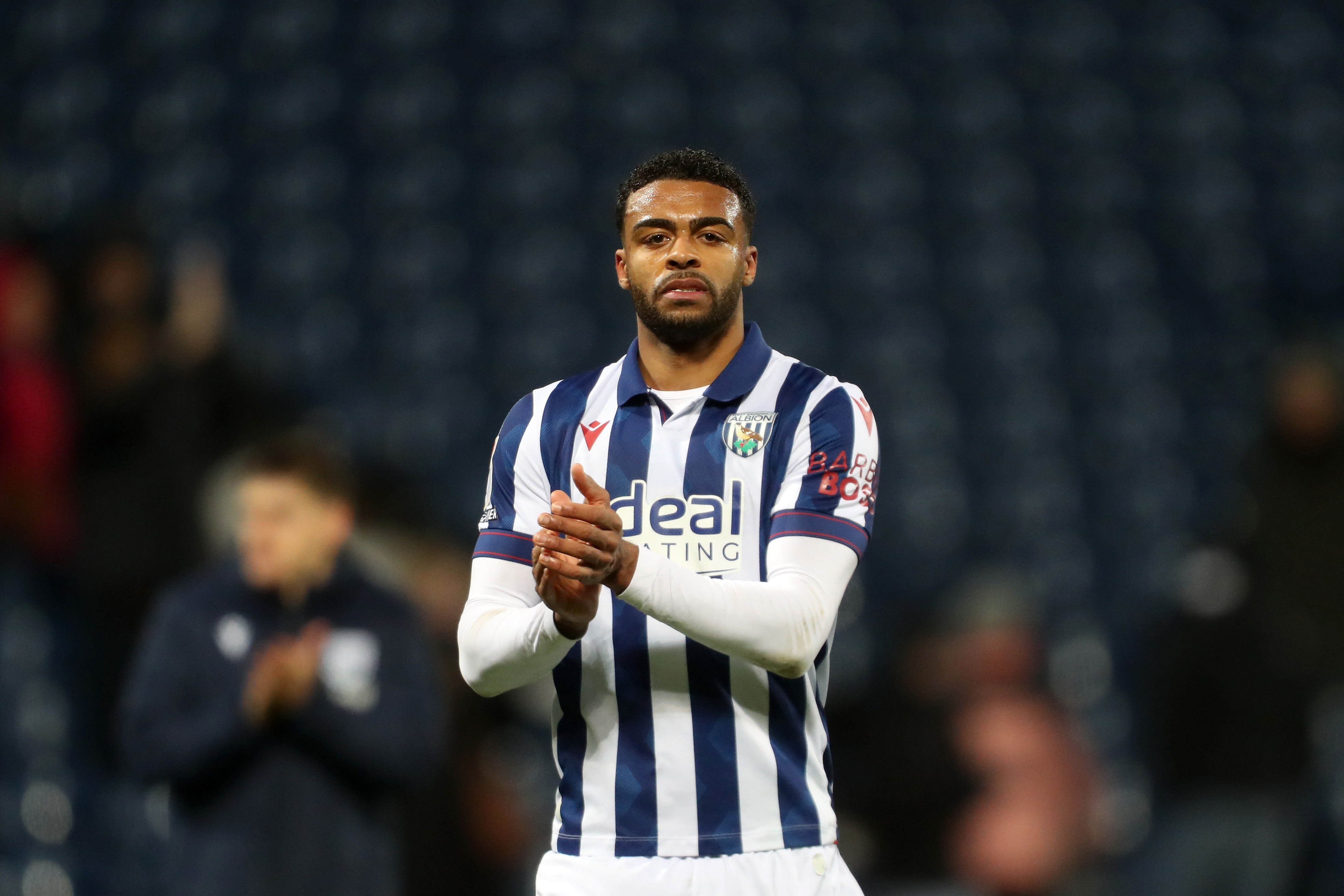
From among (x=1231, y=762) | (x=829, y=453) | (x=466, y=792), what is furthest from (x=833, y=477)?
(x=1231, y=762)

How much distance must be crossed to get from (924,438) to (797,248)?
127 cm

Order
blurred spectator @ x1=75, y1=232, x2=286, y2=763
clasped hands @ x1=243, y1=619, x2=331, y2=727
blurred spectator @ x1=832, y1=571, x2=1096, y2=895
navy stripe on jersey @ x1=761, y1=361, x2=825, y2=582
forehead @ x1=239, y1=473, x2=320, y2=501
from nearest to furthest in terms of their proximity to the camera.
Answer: navy stripe on jersey @ x1=761, y1=361, x2=825, y2=582, clasped hands @ x1=243, y1=619, x2=331, y2=727, forehead @ x1=239, y1=473, x2=320, y2=501, blurred spectator @ x1=832, y1=571, x2=1096, y2=895, blurred spectator @ x1=75, y1=232, x2=286, y2=763

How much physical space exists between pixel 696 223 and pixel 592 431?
0.36 meters

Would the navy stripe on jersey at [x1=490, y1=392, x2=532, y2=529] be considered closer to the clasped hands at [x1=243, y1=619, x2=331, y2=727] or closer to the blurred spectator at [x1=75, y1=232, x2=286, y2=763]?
the clasped hands at [x1=243, y1=619, x2=331, y2=727]

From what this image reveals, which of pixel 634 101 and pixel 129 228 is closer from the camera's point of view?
pixel 129 228

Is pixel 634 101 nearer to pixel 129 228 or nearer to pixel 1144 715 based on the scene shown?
pixel 129 228

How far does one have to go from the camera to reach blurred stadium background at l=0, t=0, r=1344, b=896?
7.24 m

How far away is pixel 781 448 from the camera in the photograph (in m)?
2.25

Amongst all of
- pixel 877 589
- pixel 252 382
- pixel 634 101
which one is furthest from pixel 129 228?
pixel 877 589

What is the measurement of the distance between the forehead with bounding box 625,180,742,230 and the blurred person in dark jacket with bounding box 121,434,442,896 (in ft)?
4.69

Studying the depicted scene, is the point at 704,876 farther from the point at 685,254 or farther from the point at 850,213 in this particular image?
the point at 850,213

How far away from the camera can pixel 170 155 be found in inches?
302

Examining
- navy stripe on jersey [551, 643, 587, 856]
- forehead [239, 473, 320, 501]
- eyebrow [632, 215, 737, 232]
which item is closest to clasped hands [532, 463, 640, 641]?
navy stripe on jersey [551, 643, 587, 856]

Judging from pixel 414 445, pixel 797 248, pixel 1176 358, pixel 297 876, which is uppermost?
pixel 797 248
